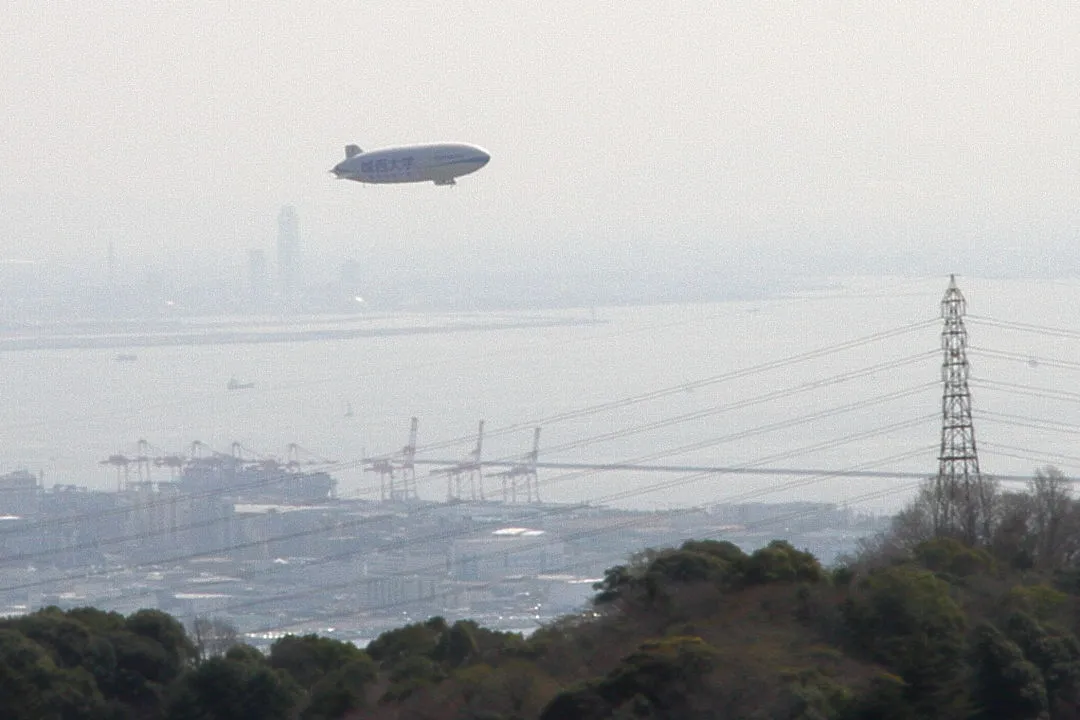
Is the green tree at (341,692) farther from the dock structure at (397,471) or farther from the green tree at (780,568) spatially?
the dock structure at (397,471)

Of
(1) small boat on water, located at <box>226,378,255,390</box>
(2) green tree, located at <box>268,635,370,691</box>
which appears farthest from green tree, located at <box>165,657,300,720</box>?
(1) small boat on water, located at <box>226,378,255,390</box>

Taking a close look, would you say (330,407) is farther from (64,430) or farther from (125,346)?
(125,346)

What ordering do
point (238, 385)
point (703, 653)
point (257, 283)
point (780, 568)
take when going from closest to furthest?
point (703, 653) → point (780, 568) → point (238, 385) → point (257, 283)

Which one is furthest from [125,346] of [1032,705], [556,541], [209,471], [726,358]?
[1032,705]

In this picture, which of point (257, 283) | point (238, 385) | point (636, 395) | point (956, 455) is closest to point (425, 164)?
point (956, 455)

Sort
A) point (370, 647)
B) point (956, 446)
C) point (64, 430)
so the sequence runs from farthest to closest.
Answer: point (64, 430), point (956, 446), point (370, 647)

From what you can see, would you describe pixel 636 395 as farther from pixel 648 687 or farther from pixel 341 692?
pixel 648 687
